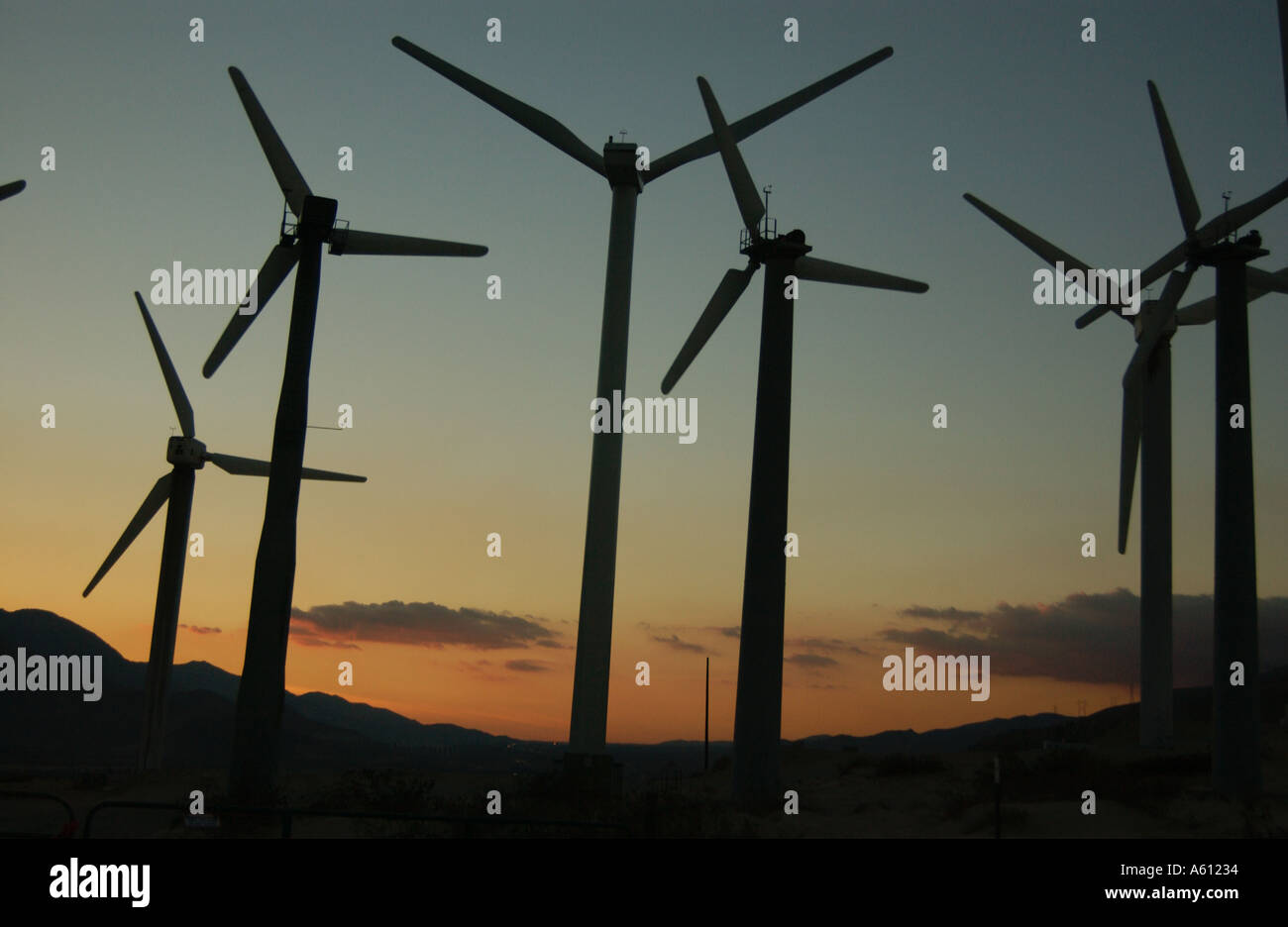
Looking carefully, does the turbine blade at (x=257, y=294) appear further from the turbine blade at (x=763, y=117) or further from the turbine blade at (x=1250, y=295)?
the turbine blade at (x=1250, y=295)

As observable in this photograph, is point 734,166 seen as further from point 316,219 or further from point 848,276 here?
point 316,219

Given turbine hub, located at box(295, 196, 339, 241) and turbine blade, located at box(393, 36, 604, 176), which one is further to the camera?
turbine blade, located at box(393, 36, 604, 176)

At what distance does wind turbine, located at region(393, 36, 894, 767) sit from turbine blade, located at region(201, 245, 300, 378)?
11.3 metres

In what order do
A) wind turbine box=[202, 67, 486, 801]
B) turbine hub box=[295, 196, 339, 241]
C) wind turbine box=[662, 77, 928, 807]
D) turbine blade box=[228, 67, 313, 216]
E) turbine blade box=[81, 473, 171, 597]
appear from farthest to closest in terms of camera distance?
1. turbine blade box=[81, 473, 171, 597]
2. turbine blade box=[228, 67, 313, 216]
3. turbine hub box=[295, 196, 339, 241]
4. wind turbine box=[662, 77, 928, 807]
5. wind turbine box=[202, 67, 486, 801]

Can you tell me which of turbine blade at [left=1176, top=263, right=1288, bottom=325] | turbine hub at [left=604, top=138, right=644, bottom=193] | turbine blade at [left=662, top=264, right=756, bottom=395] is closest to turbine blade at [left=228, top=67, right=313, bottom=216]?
turbine hub at [left=604, top=138, right=644, bottom=193]

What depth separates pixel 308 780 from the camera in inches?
1732

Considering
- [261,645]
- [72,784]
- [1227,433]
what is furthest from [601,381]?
[72,784]

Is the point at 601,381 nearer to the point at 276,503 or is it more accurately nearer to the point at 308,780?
the point at 276,503

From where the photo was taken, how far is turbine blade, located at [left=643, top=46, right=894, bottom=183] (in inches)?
1893

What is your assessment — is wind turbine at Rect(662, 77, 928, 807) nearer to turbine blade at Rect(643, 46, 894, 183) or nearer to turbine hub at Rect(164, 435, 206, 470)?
turbine blade at Rect(643, 46, 894, 183)

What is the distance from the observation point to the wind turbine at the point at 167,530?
172 feet

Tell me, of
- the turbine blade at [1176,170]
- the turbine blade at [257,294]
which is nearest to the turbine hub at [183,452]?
the turbine blade at [257,294]

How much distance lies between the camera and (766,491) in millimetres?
37938

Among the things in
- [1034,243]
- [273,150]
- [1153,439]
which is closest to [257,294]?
[273,150]
